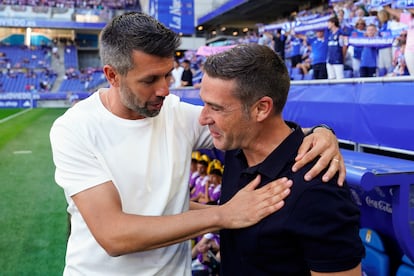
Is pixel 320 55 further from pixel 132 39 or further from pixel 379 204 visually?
pixel 132 39

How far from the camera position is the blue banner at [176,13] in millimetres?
25312

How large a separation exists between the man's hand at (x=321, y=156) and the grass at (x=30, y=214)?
12.3 ft

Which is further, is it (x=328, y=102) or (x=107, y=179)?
(x=328, y=102)

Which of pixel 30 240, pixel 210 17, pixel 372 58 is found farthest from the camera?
pixel 210 17

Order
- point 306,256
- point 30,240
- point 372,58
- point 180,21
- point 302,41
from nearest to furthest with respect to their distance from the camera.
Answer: point 306,256, point 30,240, point 372,58, point 302,41, point 180,21

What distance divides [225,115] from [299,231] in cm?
42

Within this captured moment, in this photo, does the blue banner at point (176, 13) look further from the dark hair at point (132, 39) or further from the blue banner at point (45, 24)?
the dark hair at point (132, 39)

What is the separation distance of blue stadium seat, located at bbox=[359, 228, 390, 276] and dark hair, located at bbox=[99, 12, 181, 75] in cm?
158

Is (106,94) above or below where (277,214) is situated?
above

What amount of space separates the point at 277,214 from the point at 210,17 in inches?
1089

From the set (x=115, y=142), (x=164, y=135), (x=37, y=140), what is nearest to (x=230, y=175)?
(x=164, y=135)

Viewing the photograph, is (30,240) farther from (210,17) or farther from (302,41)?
(210,17)

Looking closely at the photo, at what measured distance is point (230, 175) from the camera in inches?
64.4

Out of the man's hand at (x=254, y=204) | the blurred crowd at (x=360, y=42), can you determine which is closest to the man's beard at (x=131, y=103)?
the man's hand at (x=254, y=204)
